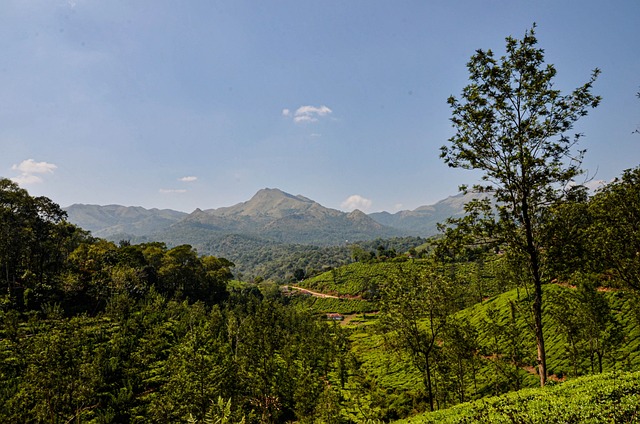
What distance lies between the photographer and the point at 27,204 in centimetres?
6319

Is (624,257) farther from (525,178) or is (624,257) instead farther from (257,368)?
(257,368)

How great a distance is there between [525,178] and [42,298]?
71.7m

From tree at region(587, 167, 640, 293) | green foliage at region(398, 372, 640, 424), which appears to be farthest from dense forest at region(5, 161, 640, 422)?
green foliage at region(398, 372, 640, 424)

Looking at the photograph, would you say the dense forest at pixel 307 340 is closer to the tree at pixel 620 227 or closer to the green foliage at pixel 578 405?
the tree at pixel 620 227

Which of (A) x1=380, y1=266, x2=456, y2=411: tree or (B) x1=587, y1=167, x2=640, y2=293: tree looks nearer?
(B) x1=587, y1=167, x2=640, y2=293: tree

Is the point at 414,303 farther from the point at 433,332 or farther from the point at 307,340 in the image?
the point at 307,340

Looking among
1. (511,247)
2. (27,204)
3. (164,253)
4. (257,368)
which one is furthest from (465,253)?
(164,253)

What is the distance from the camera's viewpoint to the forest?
600 inches

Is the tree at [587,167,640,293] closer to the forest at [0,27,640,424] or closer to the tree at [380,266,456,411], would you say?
the forest at [0,27,640,424]

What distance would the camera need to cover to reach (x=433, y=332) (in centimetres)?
2525

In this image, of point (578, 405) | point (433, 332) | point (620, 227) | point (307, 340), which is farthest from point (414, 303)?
point (307, 340)

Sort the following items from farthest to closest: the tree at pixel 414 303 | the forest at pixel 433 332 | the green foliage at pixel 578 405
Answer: the tree at pixel 414 303 → the forest at pixel 433 332 → the green foliage at pixel 578 405

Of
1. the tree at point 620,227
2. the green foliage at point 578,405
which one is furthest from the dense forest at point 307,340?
the green foliage at point 578,405

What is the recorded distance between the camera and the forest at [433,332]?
50.0 feet
